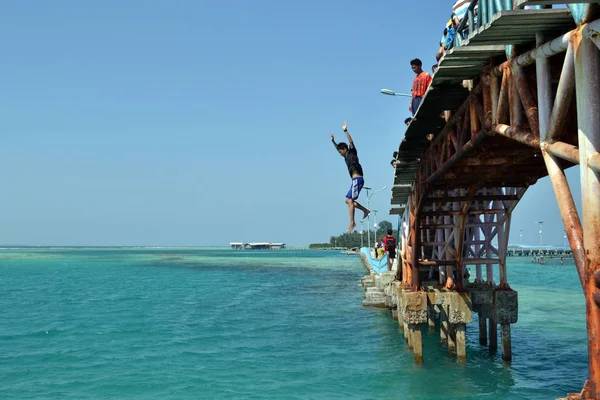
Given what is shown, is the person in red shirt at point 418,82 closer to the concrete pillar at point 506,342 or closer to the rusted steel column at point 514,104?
the rusted steel column at point 514,104

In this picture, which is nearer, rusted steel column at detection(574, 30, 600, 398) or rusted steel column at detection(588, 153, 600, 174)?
rusted steel column at detection(588, 153, 600, 174)

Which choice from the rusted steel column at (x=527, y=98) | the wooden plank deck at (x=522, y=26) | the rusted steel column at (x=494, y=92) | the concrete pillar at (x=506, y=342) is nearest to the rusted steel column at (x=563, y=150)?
the rusted steel column at (x=527, y=98)

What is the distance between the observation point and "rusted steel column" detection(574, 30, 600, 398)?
5598 millimetres

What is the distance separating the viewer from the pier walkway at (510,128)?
5.74 meters

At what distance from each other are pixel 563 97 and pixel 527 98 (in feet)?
4.98

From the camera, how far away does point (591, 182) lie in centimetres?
560

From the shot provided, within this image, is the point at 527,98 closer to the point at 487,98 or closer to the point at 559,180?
the point at 559,180

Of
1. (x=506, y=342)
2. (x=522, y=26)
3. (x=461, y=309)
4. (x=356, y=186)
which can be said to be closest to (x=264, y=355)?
(x=461, y=309)

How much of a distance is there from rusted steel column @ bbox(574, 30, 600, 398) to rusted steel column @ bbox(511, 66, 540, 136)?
1.72 m

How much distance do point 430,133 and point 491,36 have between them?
692 cm

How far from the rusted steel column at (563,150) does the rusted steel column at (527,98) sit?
0.73m

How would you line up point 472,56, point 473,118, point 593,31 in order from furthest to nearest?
point 473,118, point 472,56, point 593,31

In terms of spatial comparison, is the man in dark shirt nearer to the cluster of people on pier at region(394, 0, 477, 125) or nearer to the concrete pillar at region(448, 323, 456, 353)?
the cluster of people on pier at region(394, 0, 477, 125)

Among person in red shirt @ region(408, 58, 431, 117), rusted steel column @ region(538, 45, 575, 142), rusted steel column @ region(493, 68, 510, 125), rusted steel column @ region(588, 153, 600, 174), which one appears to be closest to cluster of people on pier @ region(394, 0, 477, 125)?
person in red shirt @ region(408, 58, 431, 117)
